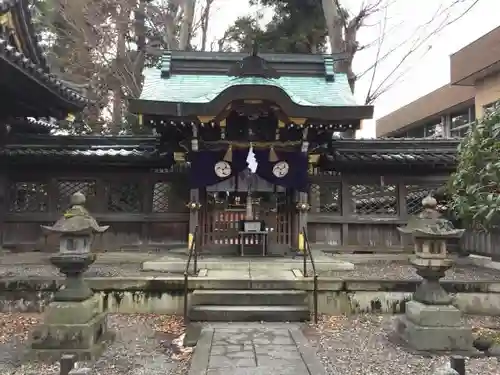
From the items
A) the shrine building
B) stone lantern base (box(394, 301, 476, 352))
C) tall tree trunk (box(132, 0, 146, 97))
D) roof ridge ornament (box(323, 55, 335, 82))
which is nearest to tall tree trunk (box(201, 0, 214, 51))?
tall tree trunk (box(132, 0, 146, 97))

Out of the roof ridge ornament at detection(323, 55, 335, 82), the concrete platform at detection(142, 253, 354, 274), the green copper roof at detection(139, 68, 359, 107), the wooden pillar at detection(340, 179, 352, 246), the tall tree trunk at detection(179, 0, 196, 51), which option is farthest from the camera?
the tall tree trunk at detection(179, 0, 196, 51)

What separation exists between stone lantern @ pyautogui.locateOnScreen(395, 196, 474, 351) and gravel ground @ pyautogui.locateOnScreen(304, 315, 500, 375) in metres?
0.25

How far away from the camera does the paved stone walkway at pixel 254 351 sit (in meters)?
4.73

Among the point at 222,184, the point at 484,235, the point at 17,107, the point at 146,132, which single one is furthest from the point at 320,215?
the point at 146,132

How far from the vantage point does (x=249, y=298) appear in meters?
7.04

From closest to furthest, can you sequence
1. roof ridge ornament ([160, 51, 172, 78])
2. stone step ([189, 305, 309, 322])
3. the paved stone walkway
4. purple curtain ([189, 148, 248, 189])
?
the paved stone walkway, stone step ([189, 305, 309, 322]), purple curtain ([189, 148, 248, 189]), roof ridge ornament ([160, 51, 172, 78])

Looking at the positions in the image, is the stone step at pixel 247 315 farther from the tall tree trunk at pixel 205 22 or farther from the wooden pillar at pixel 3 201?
the tall tree trunk at pixel 205 22

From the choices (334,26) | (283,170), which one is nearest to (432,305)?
(283,170)

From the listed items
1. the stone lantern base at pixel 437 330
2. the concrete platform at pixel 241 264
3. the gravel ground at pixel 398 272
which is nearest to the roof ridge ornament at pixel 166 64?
the concrete platform at pixel 241 264

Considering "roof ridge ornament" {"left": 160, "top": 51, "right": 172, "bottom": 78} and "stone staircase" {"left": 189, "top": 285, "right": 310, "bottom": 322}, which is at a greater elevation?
"roof ridge ornament" {"left": 160, "top": 51, "right": 172, "bottom": 78}

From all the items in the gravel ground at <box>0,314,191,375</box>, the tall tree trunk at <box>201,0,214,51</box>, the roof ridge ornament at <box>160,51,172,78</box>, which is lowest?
the gravel ground at <box>0,314,191,375</box>

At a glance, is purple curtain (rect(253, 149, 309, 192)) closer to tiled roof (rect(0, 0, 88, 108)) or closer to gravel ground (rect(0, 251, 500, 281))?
gravel ground (rect(0, 251, 500, 281))

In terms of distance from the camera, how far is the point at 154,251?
11.1 meters

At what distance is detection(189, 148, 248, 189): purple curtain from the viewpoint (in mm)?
10078
